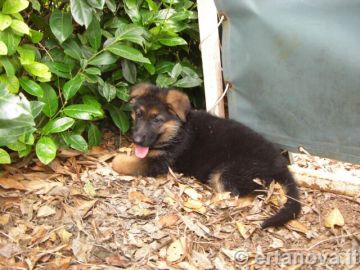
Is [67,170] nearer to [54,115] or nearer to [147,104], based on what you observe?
[54,115]

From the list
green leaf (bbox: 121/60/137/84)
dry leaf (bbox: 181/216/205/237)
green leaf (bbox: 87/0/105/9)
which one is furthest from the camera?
green leaf (bbox: 121/60/137/84)

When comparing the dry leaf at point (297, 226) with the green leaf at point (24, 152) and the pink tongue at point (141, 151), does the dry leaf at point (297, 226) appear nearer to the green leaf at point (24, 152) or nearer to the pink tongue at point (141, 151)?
the pink tongue at point (141, 151)

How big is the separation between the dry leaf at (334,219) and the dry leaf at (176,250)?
1.08 meters

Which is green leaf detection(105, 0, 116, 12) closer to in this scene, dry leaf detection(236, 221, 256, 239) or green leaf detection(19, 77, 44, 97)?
green leaf detection(19, 77, 44, 97)

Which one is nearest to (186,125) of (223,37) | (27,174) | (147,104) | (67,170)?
(147,104)

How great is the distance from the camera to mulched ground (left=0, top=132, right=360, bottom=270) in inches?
120

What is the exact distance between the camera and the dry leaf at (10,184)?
3.59 metres

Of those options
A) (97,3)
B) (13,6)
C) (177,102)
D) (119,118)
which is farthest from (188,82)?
(13,6)

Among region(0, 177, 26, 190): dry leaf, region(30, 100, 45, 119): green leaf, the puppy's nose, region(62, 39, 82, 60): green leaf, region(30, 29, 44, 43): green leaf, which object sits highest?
region(30, 29, 44, 43): green leaf

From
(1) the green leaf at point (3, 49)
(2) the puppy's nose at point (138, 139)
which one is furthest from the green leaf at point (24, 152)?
(2) the puppy's nose at point (138, 139)

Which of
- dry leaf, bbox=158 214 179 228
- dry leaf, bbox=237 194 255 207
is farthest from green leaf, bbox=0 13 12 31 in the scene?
dry leaf, bbox=237 194 255 207

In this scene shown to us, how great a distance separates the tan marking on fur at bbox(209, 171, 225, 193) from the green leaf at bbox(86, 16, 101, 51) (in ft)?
4.83

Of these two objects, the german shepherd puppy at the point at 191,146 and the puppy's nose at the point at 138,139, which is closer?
the german shepherd puppy at the point at 191,146

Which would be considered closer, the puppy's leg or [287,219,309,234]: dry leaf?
[287,219,309,234]: dry leaf
